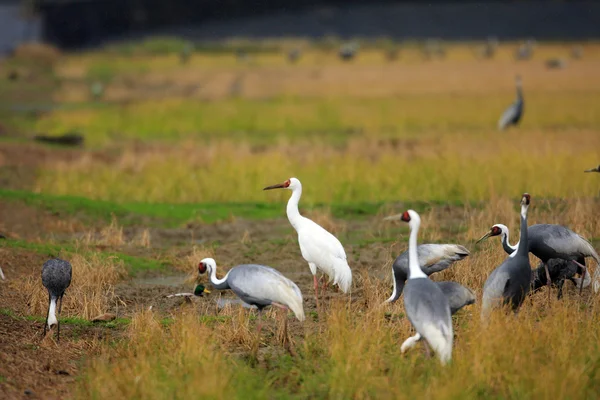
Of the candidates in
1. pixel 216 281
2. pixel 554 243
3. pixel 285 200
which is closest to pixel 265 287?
pixel 216 281

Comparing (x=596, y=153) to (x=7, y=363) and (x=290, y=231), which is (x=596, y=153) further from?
(x=7, y=363)

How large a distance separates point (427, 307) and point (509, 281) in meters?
1.29

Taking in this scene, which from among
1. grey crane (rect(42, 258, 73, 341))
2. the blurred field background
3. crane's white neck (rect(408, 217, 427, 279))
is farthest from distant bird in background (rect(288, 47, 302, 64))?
crane's white neck (rect(408, 217, 427, 279))

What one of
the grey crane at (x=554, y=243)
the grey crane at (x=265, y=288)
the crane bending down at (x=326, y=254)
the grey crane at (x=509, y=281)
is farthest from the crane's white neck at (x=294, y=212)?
the grey crane at (x=509, y=281)

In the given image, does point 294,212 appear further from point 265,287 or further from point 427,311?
point 427,311

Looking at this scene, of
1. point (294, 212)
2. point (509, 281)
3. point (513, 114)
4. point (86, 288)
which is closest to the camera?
point (509, 281)

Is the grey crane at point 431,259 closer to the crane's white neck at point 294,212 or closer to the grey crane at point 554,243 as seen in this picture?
the grey crane at point 554,243

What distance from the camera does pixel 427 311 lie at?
816 cm

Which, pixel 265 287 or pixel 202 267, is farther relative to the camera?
pixel 202 267

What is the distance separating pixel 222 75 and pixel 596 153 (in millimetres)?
23773

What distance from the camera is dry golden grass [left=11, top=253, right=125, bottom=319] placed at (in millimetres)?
10828

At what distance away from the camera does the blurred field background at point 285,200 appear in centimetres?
830

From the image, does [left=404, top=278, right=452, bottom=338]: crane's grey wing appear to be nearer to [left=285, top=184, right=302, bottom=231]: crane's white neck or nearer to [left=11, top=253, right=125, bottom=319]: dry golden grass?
[left=285, top=184, right=302, bottom=231]: crane's white neck

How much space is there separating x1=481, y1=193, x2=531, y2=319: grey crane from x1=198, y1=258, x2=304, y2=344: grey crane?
1.59 meters
